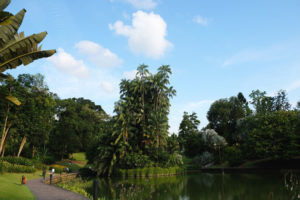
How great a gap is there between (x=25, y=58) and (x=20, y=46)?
58cm

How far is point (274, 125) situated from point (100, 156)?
27.8m

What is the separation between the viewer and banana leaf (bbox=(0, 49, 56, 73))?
411 inches

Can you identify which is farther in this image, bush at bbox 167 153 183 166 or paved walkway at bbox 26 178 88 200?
bush at bbox 167 153 183 166

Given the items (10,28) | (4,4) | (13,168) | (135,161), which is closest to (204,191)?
(10,28)

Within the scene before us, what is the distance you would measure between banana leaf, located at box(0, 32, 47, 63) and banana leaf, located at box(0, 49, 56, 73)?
18 centimetres

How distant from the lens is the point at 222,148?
156 ft

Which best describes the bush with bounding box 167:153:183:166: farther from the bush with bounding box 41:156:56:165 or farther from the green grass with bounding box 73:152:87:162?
the green grass with bounding box 73:152:87:162

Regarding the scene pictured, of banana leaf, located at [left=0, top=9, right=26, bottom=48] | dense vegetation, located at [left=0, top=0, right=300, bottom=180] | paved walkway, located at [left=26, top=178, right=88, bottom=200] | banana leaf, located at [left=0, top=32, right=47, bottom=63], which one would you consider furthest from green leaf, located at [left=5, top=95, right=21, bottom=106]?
dense vegetation, located at [left=0, top=0, right=300, bottom=180]

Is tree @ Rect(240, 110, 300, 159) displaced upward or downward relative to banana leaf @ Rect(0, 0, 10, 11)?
downward

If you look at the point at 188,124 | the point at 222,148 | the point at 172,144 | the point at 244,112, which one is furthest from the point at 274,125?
the point at 188,124

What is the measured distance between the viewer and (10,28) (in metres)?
10.3

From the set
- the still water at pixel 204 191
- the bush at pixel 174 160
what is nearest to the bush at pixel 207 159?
the bush at pixel 174 160

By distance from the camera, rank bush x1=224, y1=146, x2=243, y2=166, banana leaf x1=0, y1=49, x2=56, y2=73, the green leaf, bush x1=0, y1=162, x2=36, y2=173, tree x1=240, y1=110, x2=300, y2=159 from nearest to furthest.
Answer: the green leaf → banana leaf x1=0, y1=49, x2=56, y2=73 → bush x1=0, y1=162, x2=36, y2=173 → tree x1=240, y1=110, x2=300, y2=159 → bush x1=224, y1=146, x2=243, y2=166

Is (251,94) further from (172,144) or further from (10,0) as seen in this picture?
(10,0)
